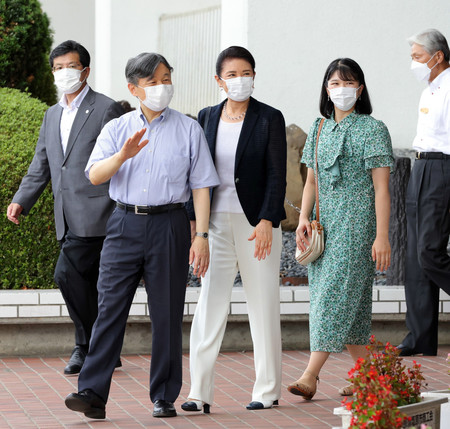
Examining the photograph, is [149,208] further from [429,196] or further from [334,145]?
[429,196]

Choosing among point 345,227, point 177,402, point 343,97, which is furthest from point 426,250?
point 177,402

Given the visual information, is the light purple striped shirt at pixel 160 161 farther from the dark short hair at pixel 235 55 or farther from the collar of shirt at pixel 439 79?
the collar of shirt at pixel 439 79

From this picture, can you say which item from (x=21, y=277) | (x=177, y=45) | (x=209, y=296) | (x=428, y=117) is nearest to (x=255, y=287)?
(x=209, y=296)

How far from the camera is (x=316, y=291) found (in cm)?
609

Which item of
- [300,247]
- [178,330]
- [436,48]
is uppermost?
[436,48]

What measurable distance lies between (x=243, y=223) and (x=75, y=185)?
4.88 ft

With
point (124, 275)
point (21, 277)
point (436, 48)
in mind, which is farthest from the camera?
point (21, 277)

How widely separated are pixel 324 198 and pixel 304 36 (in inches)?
239

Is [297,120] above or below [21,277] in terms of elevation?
above

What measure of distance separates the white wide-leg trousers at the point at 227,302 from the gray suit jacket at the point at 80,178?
4.01 ft

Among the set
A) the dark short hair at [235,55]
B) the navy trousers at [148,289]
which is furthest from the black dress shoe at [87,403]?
the dark short hair at [235,55]

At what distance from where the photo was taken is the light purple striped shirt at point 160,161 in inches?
213

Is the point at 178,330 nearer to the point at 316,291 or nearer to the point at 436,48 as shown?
the point at 316,291

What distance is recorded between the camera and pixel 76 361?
6.84 m
